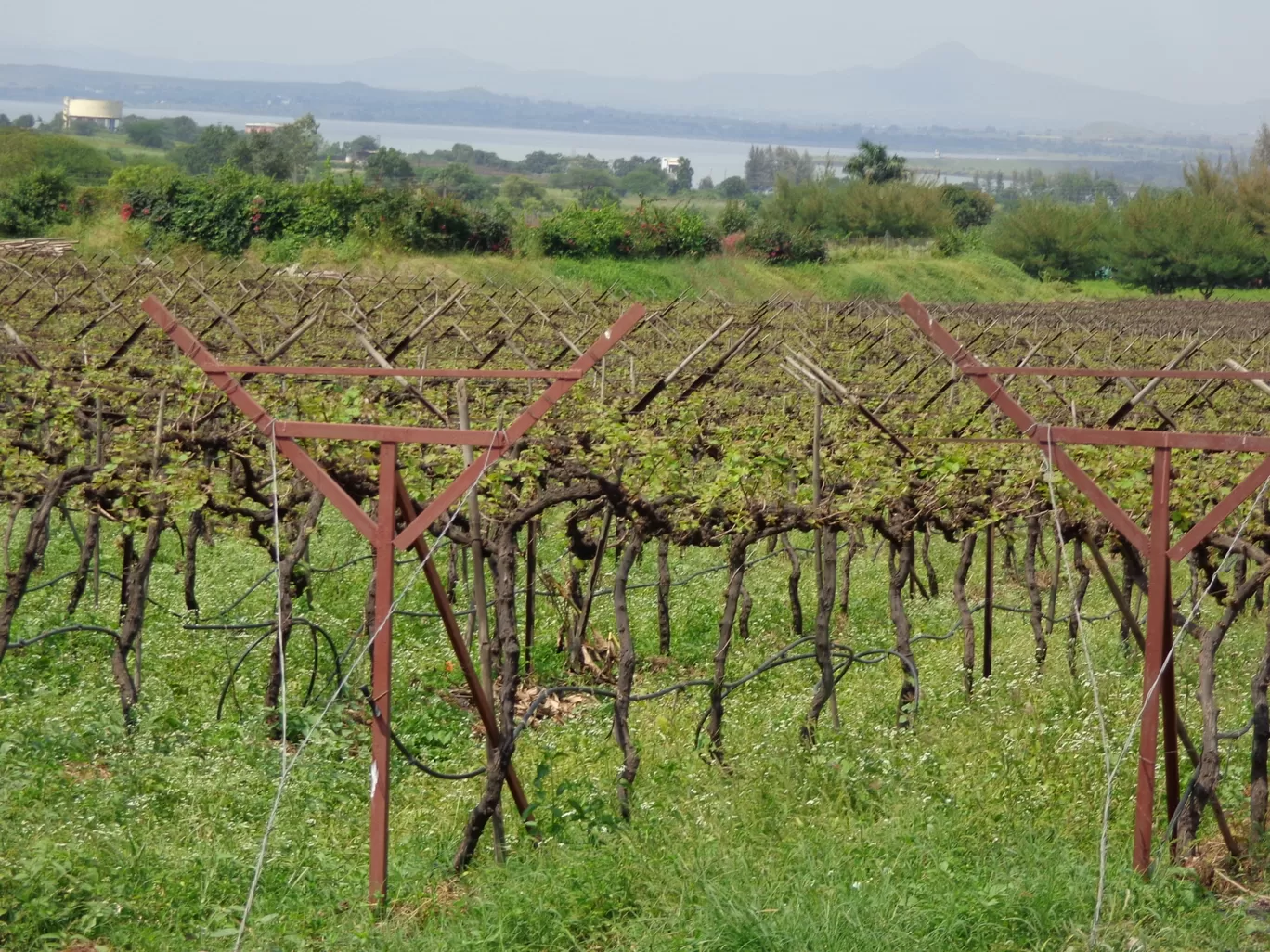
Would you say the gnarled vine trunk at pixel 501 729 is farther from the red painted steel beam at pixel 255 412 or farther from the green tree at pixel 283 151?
the green tree at pixel 283 151

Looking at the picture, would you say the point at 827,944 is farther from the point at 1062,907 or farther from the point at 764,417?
the point at 764,417

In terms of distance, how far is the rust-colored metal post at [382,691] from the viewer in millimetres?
5242

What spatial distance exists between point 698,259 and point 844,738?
3811 centimetres

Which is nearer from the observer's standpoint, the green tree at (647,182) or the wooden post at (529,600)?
the wooden post at (529,600)

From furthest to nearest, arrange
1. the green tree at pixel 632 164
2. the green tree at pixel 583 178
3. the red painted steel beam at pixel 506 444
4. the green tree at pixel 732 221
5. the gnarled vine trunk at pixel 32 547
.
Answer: the green tree at pixel 632 164, the green tree at pixel 583 178, the green tree at pixel 732 221, the gnarled vine trunk at pixel 32 547, the red painted steel beam at pixel 506 444

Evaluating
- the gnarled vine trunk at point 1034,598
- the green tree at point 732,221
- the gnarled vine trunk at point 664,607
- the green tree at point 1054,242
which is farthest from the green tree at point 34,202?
the green tree at point 1054,242

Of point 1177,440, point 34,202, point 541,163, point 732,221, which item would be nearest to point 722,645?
point 1177,440

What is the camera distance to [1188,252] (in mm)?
57500

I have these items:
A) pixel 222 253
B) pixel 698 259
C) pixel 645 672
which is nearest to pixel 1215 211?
pixel 698 259

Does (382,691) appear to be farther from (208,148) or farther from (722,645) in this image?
(208,148)

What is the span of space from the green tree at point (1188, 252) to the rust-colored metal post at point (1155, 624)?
181 ft

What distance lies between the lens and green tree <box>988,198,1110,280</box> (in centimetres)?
6081

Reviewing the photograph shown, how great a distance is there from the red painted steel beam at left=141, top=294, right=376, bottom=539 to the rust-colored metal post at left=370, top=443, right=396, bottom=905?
123mm

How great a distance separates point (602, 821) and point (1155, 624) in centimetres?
250
